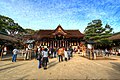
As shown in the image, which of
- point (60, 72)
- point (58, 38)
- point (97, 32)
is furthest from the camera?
point (97, 32)

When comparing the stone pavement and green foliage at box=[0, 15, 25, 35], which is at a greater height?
green foliage at box=[0, 15, 25, 35]

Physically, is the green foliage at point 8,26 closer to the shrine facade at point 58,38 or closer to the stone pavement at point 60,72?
the shrine facade at point 58,38

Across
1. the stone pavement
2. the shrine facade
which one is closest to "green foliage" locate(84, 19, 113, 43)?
the shrine facade

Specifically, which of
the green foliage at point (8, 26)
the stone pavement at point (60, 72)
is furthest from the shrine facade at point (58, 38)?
the stone pavement at point (60, 72)

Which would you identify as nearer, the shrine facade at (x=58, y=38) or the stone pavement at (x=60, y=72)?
the stone pavement at (x=60, y=72)

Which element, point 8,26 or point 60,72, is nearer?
point 60,72

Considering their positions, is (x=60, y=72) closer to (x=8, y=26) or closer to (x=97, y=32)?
(x=97, y=32)

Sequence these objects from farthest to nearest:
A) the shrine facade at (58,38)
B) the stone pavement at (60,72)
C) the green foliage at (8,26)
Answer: the green foliage at (8,26) → the shrine facade at (58,38) → the stone pavement at (60,72)

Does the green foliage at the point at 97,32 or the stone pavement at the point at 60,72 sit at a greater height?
the green foliage at the point at 97,32

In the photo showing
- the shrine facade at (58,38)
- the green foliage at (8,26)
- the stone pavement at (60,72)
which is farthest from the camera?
the green foliage at (8,26)

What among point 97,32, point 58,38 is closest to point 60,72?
point 58,38

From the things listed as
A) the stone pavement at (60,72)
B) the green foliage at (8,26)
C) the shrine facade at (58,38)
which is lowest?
the stone pavement at (60,72)

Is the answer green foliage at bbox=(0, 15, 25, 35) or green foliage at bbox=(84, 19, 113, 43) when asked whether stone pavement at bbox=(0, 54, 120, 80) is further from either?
green foliage at bbox=(0, 15, 25, 35)

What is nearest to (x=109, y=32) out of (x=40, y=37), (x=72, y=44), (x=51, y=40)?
(x=72, y=44)
